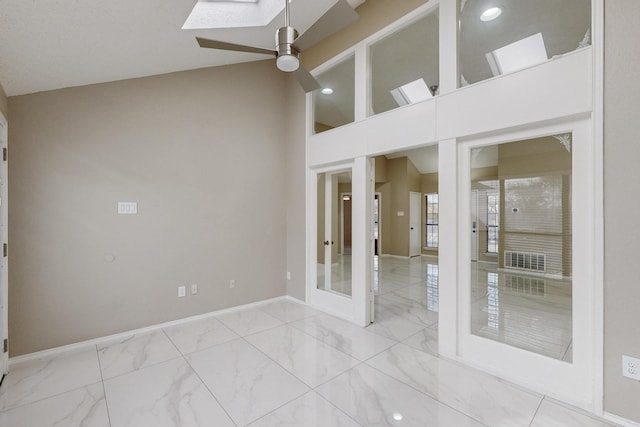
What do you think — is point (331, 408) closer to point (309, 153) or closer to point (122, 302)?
point (122, 302)

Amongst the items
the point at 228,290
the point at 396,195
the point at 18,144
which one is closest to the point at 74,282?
the point at 18,144

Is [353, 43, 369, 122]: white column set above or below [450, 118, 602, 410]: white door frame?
above

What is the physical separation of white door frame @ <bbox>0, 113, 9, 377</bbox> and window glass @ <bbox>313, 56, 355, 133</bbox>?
134 inches

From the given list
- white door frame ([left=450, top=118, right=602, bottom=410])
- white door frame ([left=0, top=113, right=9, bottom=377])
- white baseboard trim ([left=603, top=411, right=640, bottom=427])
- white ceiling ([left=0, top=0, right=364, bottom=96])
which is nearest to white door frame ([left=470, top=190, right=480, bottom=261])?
white door frame ([left=450, top=118, right=602, bottom=410])

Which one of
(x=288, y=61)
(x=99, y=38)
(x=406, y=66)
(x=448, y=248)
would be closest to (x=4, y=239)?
(x=99, y=38)

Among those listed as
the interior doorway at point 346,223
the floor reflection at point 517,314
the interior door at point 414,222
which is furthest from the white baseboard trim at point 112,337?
the interior door at point 414,222

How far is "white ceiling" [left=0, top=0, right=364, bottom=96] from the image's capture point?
1916 millimetres

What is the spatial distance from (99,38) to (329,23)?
1.96 m

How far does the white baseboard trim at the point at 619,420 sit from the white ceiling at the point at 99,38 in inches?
171

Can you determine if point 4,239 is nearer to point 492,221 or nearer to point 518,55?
point 492,221

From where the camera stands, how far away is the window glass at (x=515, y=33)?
2.12 m

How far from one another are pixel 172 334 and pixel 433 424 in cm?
296

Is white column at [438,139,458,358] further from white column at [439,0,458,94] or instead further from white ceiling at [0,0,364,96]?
white ceiling at [0,0,364,96]

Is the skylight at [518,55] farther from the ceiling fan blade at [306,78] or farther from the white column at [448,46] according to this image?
the ceiling fan blade at [306,78]
